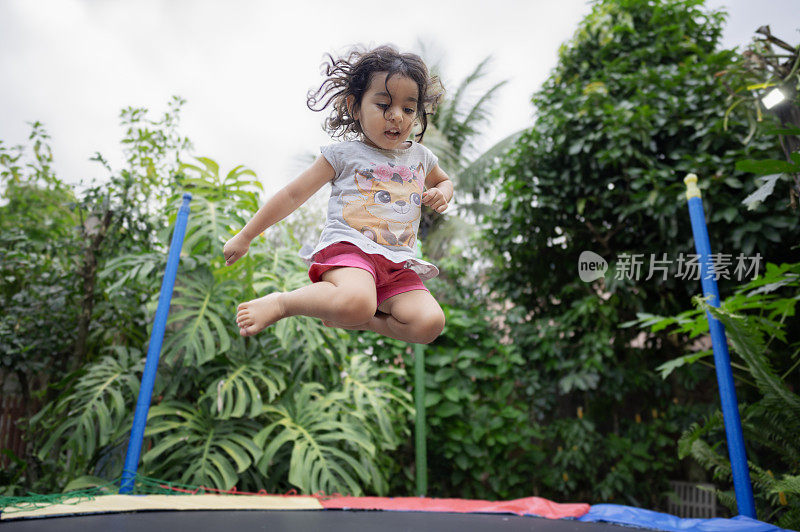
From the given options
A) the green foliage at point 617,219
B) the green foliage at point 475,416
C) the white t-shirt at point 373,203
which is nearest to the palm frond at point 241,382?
the green foliage at point 475,416

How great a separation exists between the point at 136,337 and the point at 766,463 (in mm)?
3304

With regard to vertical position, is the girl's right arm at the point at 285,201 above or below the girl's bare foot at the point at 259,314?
above

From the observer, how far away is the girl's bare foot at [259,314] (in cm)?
100

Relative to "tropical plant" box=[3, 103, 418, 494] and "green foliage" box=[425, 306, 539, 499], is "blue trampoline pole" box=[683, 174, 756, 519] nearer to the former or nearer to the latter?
"green foliage" box=[425, 306, 539, 499]

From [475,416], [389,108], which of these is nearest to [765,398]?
[475,416]

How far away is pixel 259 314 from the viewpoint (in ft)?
3.32

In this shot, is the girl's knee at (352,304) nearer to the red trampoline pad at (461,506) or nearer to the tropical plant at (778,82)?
the red trampoline pad at (461,506)

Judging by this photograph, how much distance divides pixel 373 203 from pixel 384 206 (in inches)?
0.9

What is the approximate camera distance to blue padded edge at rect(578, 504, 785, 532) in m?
1.66

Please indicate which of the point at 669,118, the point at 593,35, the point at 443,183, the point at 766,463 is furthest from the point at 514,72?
the point at 443,183

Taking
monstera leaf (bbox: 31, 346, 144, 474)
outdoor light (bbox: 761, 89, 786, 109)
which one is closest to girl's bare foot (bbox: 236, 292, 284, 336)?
monstera leaf (bbox: 31, 346, 144, 474)

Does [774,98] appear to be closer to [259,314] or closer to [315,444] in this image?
[259,314]

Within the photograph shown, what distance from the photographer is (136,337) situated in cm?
272

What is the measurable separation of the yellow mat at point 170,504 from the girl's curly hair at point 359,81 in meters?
1.44
